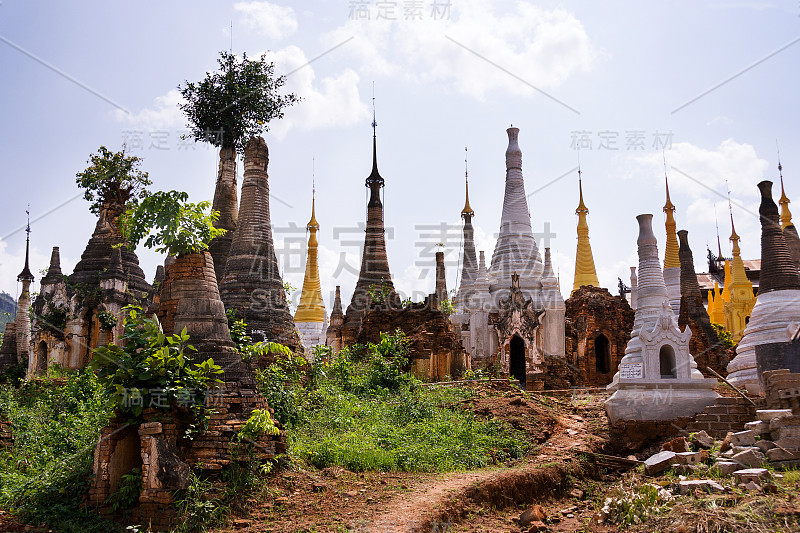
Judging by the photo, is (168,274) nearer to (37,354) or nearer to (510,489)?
(510,489)

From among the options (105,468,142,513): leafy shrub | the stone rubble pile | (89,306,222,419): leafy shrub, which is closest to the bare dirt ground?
(105,468,142,513): leafy shrub

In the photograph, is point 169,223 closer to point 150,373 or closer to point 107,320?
point 150,373

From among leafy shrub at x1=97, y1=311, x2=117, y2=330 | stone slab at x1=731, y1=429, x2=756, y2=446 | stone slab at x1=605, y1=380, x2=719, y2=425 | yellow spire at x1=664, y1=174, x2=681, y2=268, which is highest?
yellow spire at x1=664, y1=174, x2=681, y2=268

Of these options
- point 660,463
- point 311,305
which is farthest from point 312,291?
point 660,463

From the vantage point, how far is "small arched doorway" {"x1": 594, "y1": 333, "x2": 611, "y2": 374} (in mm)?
25797

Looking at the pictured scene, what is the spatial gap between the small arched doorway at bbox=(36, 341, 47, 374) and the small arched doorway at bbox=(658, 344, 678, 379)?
60.7 ft

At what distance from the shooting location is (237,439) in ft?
29.5

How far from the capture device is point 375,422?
43.0 ft

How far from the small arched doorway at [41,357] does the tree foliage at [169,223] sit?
49.9ft

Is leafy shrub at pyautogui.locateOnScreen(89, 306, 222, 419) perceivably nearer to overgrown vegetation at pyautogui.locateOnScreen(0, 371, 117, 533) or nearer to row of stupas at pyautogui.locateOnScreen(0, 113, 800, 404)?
overgrown vegetation at pyautogui.locateOnScreen(0, 371, 117, 533)

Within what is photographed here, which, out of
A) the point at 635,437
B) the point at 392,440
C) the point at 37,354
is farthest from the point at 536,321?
the point at 37,354

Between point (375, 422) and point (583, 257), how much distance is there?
2045 cm

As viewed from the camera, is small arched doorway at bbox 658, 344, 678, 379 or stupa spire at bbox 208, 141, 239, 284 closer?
small arched doorway at bbox 658, 344, 678, 379

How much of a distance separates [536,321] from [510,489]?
13.8 meters
